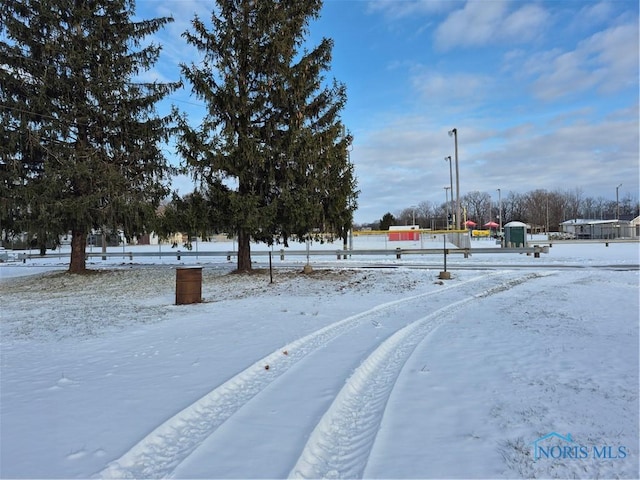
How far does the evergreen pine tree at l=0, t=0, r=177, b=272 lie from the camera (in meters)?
16.8

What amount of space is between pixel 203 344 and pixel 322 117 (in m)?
13.1

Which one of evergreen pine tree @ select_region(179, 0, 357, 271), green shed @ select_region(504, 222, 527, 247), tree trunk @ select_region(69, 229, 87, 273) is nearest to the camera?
evergreen pine tree @ select_region(179, 0, 357, 271)

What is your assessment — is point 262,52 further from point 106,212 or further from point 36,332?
point 36,332

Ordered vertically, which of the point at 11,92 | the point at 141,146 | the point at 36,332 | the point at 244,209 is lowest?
the point at 36,332

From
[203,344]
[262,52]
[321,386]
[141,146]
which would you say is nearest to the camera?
[321,386]

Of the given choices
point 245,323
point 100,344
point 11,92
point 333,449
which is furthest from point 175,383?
point 11,92

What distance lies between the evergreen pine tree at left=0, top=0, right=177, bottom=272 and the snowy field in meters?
8.80

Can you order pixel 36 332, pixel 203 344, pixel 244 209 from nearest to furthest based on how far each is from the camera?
pixel 203 344 → pixel 36 332 → pixel 244 209

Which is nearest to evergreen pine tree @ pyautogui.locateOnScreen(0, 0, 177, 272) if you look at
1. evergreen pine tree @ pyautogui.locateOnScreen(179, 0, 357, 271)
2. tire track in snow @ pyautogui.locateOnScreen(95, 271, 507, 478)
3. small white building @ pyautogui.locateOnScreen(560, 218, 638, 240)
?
evergreen pine tree @ pyautogui.locateOnScreen(179, 0, 357, 271)

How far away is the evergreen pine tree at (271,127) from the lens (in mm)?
16109

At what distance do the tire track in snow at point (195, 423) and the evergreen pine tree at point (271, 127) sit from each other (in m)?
10.5

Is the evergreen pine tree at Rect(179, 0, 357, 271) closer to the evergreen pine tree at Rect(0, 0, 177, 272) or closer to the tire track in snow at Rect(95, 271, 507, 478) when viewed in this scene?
the evergreen pine tree at Rect(0, 0, 177, 272)

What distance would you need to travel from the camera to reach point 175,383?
4.82 metres

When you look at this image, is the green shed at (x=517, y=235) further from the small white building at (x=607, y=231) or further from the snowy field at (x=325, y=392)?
the small white building at (x=607, y=231)
